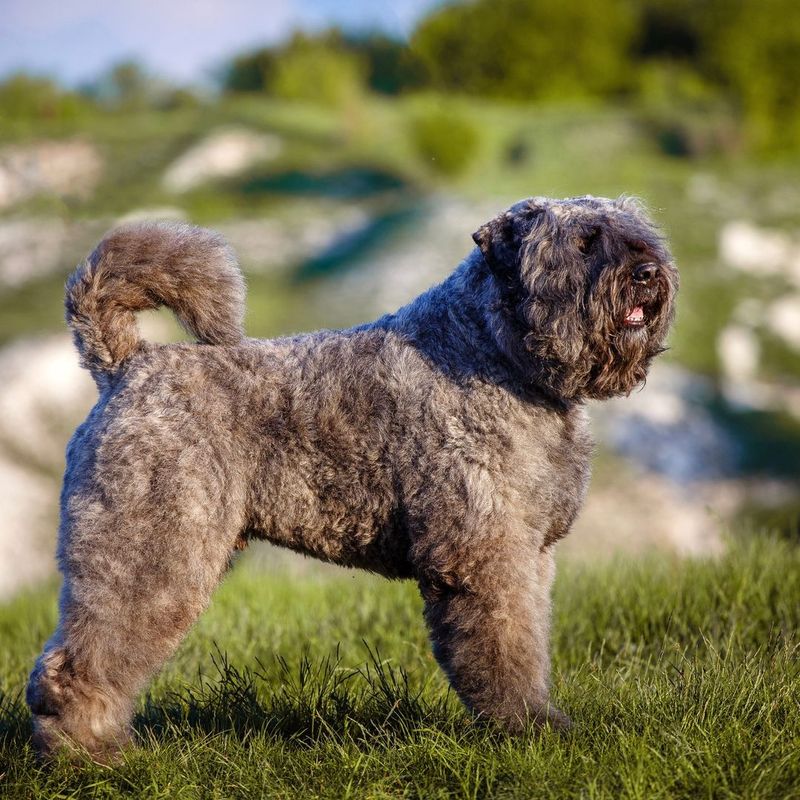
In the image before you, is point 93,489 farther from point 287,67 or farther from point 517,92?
point 517,92

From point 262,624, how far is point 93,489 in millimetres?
2728

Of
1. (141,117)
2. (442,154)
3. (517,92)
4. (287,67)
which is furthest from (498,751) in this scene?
(517,92)

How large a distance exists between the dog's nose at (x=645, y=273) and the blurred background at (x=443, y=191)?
2257mm

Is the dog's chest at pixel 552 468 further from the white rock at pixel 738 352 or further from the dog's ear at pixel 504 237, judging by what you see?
the white rock at pixel 738 352

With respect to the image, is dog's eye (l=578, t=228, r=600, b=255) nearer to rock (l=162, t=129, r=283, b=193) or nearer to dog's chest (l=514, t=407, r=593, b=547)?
dog's chest (l=514, t=407, r=593, b=547)

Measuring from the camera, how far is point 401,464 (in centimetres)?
426

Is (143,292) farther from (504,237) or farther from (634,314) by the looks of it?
(634,314)

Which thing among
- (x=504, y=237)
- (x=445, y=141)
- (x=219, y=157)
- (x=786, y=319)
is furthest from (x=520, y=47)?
(x=504, y=237)

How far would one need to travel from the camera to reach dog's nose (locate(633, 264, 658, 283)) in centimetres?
409

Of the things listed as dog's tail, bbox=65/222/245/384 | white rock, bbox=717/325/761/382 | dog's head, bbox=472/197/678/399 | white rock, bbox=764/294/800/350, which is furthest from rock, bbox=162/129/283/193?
dog's head, bbox=472/197/678/399

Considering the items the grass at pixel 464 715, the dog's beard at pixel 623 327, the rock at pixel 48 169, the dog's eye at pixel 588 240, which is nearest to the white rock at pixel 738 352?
the grass at pixel 464 715

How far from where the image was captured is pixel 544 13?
33125 mm

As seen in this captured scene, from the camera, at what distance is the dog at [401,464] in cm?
411

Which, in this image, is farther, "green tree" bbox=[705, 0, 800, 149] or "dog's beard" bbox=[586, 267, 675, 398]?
"green tree" bbox=[705, 0, 800, 149]
